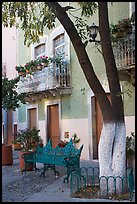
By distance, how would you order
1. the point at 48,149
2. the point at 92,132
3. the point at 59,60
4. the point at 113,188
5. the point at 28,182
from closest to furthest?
the point at 113,188 < the point at 28,182 < the point at 48,149 < the point at 92,132 < the point at 59,60

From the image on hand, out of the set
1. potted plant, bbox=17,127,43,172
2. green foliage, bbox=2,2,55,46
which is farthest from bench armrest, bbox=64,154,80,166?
green foliage, bbox=2,2,55,46

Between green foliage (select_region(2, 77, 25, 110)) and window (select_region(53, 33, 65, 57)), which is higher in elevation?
window (select_region(53, 33, 65, 57))

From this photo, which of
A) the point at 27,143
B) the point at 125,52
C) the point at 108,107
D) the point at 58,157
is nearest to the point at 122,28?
the point at 125,52

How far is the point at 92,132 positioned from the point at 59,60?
3.44 m

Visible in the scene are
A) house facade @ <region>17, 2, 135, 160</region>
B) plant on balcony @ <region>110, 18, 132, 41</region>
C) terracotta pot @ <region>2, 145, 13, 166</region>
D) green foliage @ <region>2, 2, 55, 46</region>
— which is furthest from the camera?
terracotta pot @ <region>2, 145, 13, 166</region>

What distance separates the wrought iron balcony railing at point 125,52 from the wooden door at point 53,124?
572cm

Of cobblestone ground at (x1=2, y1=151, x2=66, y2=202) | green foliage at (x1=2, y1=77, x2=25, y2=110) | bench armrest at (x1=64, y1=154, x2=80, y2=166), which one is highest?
green foliage at (x1=2, y1=77, x2=25, y2=110)

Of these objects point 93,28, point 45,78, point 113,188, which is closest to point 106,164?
point 113,188

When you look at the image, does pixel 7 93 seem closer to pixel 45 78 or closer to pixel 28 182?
pixel 45 78

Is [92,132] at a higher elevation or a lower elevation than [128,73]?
lower

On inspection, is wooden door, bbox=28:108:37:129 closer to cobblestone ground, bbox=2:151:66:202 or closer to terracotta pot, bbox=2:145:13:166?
terracotta pot, bbox=2:145:13:166

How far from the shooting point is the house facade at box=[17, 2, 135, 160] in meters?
10.6

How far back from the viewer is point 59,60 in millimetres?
13930

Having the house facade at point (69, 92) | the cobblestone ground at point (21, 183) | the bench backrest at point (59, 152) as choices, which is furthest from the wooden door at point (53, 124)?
the bench backrest at point (59, 152)
